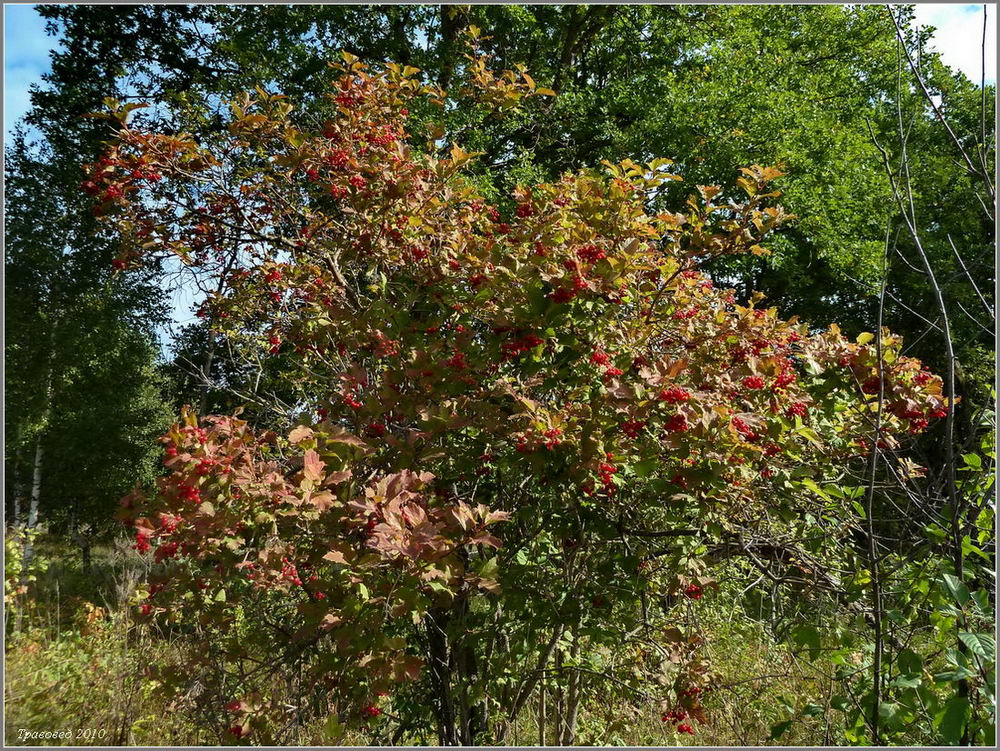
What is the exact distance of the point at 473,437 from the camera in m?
2.59

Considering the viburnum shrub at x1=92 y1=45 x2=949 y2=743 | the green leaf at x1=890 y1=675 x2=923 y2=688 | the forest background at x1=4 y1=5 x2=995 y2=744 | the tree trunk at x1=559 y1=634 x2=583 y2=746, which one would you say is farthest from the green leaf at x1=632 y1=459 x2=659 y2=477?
the forest background at x1=4 y1=5 x2=995 y2=744

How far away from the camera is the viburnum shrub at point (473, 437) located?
1901 mm

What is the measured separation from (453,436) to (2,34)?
2400mm

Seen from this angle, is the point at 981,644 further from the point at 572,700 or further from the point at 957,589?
the point at 572,700

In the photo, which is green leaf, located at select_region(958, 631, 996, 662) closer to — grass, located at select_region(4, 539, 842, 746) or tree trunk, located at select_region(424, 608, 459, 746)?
grass, located at select_region(4, 539, 842, 746)

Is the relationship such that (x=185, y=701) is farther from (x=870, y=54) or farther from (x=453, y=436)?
(x=870, y=54)

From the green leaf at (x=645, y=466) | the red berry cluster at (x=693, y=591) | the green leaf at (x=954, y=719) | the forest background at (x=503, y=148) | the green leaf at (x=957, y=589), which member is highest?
the forest background at (x=503, y=148)

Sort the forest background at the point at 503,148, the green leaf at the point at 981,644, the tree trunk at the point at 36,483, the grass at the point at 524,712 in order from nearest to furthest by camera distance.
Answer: the green leaf at the point at 981,644
the grass at the point at 524,712
the forest background at the point at 503,148
the tree trunk at the point at 36,483

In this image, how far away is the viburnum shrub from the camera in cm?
190

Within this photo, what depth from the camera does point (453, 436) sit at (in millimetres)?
2689

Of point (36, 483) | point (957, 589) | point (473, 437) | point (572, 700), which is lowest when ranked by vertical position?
point (572, 700)

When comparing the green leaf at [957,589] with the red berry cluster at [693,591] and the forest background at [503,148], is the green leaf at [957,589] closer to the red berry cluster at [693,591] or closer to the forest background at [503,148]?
the red berry cluster at [693,591]

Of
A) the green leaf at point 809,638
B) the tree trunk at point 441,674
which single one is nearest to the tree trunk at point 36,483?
the tree trunk at point 441,674

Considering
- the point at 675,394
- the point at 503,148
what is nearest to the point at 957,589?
the point at 675,394
